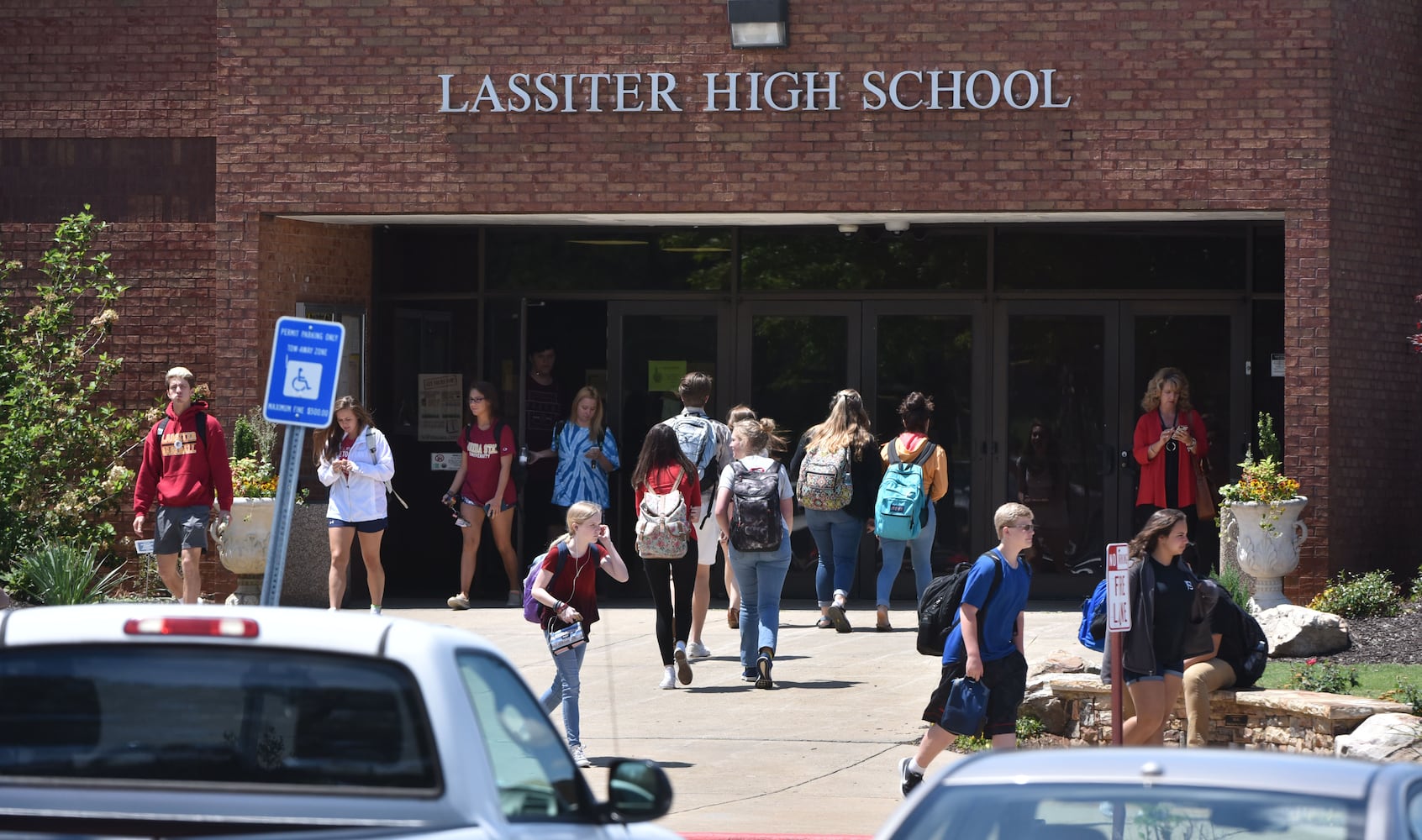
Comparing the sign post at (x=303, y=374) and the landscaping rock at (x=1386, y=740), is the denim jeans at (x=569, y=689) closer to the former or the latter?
the sign post at (x=303, y=374)

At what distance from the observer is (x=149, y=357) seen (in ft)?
51.3

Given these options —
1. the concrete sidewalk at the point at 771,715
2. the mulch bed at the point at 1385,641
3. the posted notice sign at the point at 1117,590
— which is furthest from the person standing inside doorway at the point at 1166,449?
the posted notice sign at the point at 1117,590

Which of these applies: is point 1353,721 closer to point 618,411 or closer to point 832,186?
point 832,186

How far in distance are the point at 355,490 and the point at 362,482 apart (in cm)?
8

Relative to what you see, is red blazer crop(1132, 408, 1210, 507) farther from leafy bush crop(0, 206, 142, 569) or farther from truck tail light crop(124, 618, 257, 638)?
truck tail light crop(124, 618, 257, 638)

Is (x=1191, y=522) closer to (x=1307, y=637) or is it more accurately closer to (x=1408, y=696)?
(x=1307, y=637)

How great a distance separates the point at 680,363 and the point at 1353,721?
8.12 meters

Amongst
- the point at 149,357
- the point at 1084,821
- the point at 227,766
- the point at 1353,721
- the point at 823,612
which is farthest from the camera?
the point at 149,357

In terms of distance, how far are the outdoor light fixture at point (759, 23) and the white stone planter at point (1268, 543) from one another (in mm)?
5166

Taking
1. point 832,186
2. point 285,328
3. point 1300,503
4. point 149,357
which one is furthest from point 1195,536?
point 285,328

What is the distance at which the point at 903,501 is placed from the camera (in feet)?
43.9

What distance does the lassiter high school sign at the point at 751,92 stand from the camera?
567 inches

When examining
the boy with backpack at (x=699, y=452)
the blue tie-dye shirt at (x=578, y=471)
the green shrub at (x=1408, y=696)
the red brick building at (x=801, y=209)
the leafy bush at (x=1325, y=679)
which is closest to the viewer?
the green shrub at (x=1408, y=696)

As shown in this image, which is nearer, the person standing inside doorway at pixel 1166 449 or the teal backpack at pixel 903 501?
the teal backpack at pixel 903 501
